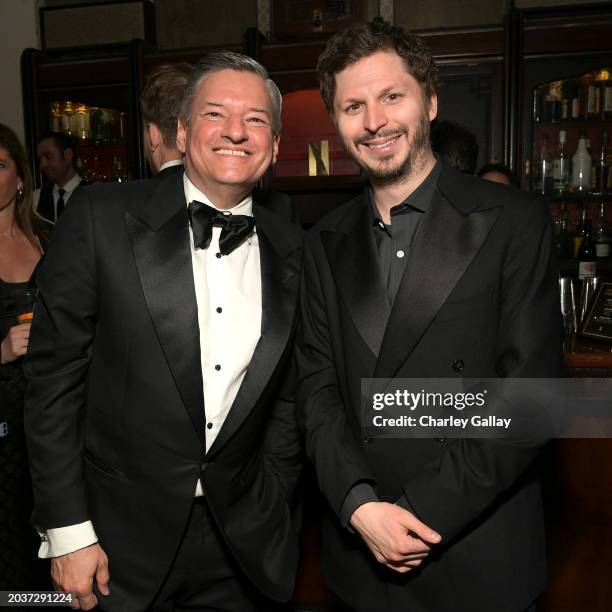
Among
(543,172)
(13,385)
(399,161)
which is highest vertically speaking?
(543,172)

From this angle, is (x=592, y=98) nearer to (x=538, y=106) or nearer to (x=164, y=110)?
(x=538, y=106)

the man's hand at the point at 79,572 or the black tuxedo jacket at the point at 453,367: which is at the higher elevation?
the black tuxedo jacket at the point at 453,367

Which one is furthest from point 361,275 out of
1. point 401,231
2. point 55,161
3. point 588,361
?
point 55,161

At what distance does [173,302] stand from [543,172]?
3939 millimetres

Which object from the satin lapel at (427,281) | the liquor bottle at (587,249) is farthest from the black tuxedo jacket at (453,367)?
the liquor bottle at (587,249)

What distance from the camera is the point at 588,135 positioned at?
15.5 feet

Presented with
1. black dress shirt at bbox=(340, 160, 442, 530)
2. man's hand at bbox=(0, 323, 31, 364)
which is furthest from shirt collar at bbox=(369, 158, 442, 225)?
man's hand at bbox=(0, 323, 31, 364)

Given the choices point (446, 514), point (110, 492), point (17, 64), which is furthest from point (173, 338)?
point (17, 64)

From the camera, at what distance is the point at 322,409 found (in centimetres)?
151

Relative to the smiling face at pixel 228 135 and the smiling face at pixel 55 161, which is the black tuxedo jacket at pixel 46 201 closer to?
the smiling face at pixel 55 161

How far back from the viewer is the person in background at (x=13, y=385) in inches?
79.6

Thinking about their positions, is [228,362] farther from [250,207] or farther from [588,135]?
[588,135]

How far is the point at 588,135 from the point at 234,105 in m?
3.93

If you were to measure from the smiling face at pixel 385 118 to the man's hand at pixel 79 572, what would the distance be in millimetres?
1068
